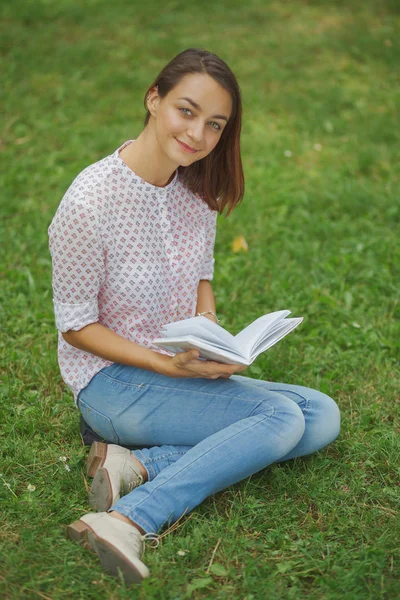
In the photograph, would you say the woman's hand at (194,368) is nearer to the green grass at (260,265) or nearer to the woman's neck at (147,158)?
the green grass at (260,265)

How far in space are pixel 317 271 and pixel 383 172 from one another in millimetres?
1483

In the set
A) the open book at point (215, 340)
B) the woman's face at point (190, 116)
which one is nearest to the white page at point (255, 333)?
the open book at point (215, 340)

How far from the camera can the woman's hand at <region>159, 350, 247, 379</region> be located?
250 centimetres

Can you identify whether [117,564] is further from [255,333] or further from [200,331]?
[255,333]

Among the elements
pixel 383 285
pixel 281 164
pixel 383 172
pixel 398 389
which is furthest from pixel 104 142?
pixel 398 389

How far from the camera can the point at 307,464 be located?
112 inches

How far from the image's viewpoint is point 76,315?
2572 mm

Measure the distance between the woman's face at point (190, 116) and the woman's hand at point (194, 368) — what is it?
2.24 ft

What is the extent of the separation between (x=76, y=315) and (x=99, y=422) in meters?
0.41

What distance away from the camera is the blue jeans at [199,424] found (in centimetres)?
248

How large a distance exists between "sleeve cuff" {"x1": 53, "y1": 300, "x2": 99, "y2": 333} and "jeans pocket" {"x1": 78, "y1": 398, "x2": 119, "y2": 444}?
317 mm

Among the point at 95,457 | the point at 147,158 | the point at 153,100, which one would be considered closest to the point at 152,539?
the point at 95,457

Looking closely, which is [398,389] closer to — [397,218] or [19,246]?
[397,218]

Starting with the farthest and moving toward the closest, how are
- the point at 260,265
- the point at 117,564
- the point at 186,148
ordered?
the point at 260,265
the point at 186,148
the point at 117,564
